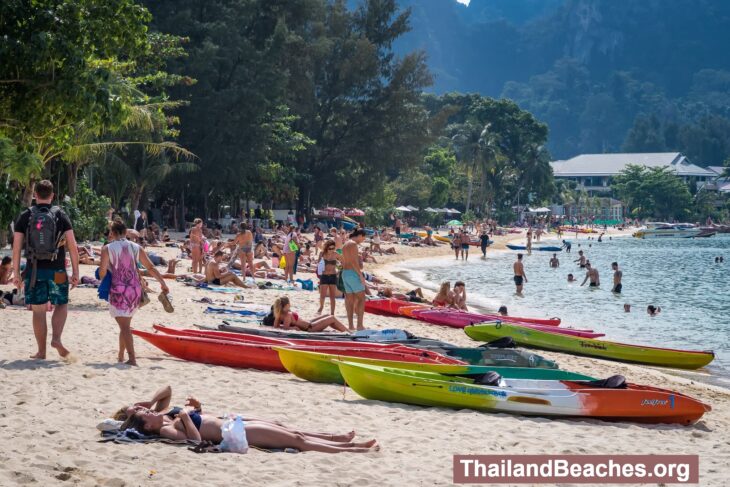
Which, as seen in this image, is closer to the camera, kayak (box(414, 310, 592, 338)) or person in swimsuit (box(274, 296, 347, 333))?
person in swimsuit (box(274, 296, 347, 333))

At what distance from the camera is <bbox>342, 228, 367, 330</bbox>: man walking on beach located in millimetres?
13383

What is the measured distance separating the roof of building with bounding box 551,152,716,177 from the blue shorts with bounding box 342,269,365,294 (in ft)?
438

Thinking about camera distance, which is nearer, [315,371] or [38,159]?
[315,371]

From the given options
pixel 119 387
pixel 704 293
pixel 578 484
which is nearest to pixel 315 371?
pixel 119 387

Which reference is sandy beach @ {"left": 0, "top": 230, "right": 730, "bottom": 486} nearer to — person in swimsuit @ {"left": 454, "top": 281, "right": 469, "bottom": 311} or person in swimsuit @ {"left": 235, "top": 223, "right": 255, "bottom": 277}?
person in swimsuit @ {"left": 454, "top": 281, "right": 469, "bottom": 311}

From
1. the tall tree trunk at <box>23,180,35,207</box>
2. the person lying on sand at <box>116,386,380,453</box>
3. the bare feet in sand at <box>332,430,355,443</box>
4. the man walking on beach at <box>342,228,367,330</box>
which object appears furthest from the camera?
the tall tree trunk at <box>23,180,35,207</box>

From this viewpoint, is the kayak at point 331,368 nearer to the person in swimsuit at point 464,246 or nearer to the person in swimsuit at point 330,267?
the person in swimsuit at point 330,267

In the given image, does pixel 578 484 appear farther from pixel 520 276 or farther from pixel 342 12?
A: pixel 342 12

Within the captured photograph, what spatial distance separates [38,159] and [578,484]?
12913mm

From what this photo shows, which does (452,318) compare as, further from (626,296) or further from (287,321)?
(626,296)

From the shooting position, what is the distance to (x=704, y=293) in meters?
32.8

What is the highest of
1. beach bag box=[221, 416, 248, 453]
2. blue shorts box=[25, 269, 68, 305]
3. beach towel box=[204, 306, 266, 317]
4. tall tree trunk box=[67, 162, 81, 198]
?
tall tree trunk box=[67, 162, 81, 198]

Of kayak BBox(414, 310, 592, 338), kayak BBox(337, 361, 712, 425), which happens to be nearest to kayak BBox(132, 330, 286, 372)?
kayak BBox(337, 361, 712, 425)

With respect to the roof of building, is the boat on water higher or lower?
lower
